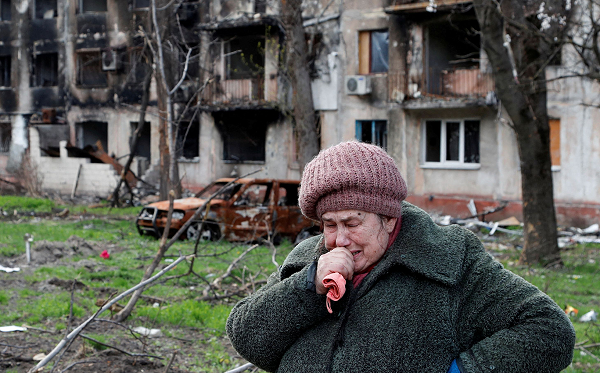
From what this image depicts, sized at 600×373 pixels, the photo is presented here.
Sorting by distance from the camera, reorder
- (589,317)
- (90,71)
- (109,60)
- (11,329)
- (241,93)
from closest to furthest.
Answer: (11,329)
(589,317)
(241,93)
(109,60)
(90,71)

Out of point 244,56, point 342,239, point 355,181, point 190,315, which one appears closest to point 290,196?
point 190,315

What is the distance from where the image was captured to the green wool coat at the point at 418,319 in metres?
1.89

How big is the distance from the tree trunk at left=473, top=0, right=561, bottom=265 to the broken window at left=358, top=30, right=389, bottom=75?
1153 centimetres

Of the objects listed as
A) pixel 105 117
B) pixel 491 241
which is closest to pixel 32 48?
pixel 105 117

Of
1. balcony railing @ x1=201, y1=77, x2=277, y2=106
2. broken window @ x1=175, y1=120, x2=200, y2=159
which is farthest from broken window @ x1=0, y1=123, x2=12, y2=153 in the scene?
balcony railing @ x1=201, y1=77, x2=277, y2=106

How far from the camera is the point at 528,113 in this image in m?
10.3

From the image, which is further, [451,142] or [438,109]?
[451,142]

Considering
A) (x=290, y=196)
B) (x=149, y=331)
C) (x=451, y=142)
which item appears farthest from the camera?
(x=451, y=142)

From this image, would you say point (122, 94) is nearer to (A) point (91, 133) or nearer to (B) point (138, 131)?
(A) point (91, 133)

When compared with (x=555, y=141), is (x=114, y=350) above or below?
below

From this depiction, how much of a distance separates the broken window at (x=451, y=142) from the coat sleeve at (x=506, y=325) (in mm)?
19388

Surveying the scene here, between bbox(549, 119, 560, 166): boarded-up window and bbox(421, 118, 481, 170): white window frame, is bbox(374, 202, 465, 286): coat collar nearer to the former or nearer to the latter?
bbox(549, 119, 560, 166): boarded-up window

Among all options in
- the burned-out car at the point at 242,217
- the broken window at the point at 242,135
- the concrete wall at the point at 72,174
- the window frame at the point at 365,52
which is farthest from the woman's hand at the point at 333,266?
the concrete wall at the point at 72,174

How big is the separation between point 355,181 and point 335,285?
34 cm
